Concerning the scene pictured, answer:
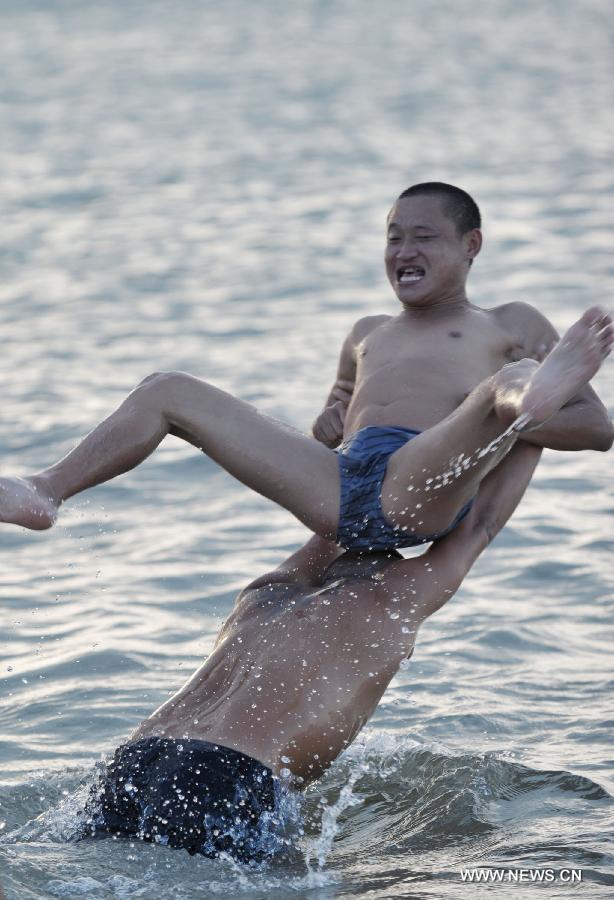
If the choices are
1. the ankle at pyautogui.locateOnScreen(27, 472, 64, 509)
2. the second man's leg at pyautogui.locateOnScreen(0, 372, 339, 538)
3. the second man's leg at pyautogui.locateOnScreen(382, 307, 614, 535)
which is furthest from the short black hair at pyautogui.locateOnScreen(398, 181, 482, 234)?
the ankle at pyautogui.locateOnScreen(27, 472, 64, 509)

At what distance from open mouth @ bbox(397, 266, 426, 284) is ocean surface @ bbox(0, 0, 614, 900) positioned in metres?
1.62

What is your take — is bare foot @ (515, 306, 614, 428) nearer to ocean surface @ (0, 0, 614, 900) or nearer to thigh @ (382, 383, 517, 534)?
thigh @ (382, 383, 517, 534)

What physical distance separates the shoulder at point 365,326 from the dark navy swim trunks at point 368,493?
0.60 meters

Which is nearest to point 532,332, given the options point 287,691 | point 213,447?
point 213,447

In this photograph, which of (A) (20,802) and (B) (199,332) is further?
(B) (199,332)

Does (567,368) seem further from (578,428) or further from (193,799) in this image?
(193,799)

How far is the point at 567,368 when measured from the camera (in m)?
4.45

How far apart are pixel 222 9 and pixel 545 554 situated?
2320cm

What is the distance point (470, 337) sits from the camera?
539 centimetres

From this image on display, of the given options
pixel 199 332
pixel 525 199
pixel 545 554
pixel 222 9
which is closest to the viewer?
pixel 545 554

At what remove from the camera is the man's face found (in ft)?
18.1

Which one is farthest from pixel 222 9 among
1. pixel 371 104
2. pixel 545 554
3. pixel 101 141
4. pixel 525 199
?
pixel 545 554

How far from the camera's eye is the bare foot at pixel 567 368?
4422 millimetres

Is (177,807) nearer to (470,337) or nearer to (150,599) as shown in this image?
(470,337)
